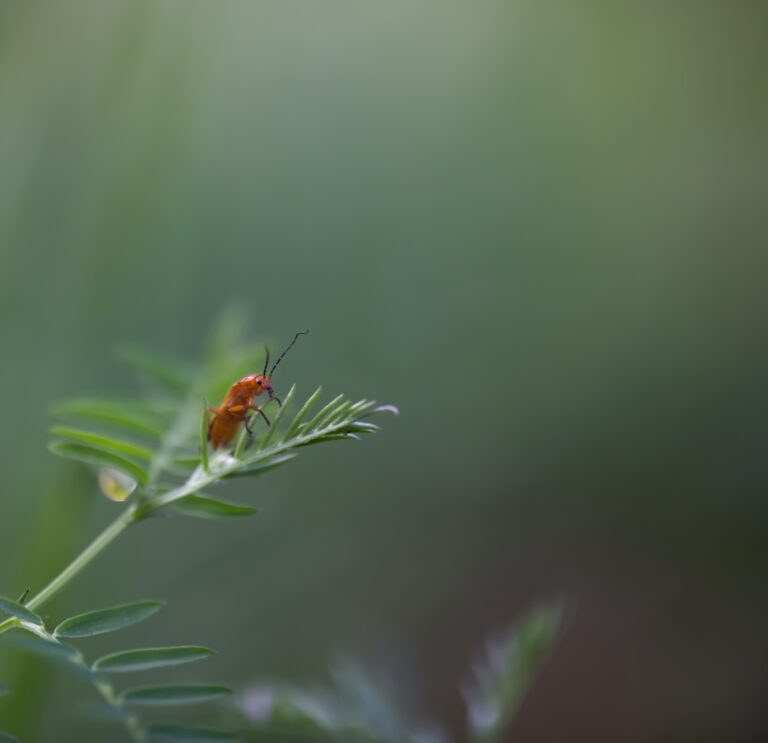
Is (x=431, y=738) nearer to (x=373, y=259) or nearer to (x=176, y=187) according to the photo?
(x=176, y=187)

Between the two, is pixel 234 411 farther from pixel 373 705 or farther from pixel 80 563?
pixel 373 705

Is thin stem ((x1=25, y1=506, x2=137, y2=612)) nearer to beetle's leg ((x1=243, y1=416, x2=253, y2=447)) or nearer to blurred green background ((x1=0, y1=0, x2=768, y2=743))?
beetle's leg ((x1=243, y1=416, x2=253, y2=447))

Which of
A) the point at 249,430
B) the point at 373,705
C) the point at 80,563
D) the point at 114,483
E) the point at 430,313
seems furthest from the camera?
the point at 430,313

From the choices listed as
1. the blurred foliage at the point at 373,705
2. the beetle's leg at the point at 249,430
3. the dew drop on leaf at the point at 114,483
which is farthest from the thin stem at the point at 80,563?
the blurred foliage at the point at 373,705

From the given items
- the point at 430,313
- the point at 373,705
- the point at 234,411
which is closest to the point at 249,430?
the point at 234,411

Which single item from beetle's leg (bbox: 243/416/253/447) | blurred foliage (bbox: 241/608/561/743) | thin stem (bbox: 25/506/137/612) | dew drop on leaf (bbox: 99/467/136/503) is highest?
dew drop on leaf (bbox: 99/467/136/503)

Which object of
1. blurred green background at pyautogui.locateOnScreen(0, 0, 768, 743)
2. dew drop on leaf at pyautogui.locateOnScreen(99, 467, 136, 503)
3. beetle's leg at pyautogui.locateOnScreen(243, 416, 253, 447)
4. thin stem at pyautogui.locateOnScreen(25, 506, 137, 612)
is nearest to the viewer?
thin stem at pyautogui.locateOnScreen(25, 506, 137, 612)

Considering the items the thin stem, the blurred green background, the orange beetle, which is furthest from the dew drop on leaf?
the blurred green background

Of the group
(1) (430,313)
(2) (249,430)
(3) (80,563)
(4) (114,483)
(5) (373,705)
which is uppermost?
(1) (430,313)
